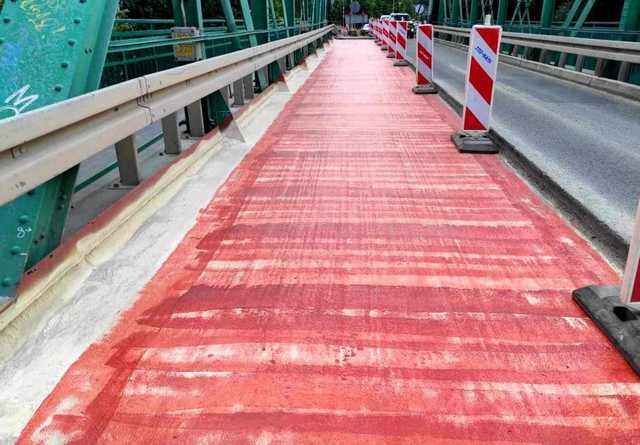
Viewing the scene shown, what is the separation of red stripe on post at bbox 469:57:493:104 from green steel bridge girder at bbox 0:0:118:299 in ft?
13.0

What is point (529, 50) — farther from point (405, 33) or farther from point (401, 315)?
point (401, 315)

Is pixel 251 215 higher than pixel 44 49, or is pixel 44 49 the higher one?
pixel 44 49

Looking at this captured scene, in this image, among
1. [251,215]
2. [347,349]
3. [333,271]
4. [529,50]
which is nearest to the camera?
[347,349]

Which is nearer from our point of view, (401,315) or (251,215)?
(401,315)

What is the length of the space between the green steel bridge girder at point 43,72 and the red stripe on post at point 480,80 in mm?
3958

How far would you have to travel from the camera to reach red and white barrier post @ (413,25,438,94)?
9.70m

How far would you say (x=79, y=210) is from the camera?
162 inches

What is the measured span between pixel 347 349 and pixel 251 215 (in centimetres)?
168

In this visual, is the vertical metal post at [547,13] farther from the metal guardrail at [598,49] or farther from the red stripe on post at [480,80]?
the red stripe on post at [480,80]

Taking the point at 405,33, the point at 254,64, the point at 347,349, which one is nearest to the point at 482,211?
the point at 347,349

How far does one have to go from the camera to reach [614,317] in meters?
2.34

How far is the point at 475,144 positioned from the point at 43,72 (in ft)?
13.2

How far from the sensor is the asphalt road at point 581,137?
4.14m

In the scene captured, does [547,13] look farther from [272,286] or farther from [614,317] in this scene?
[272,286]
